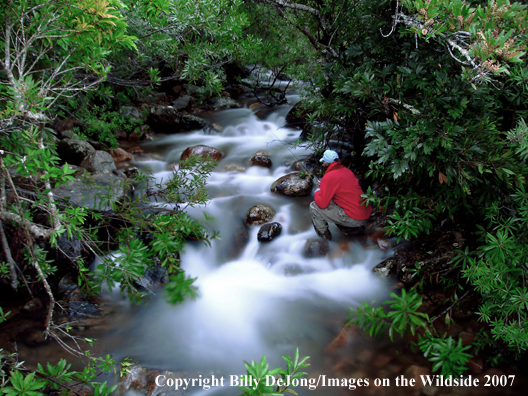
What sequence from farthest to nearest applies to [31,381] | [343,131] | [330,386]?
[343,131]
[330,386]
[31,381]

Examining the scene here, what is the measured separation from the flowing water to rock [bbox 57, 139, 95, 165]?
107 inches

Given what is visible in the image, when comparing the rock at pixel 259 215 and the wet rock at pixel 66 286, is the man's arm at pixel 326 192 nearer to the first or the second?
the rock at pixel 259 215

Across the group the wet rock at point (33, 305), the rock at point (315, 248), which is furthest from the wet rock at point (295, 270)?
the wet rock at point (33, 305)

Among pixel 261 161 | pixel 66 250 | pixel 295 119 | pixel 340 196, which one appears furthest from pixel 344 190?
pixel 295 119

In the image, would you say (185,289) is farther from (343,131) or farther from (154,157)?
(154,157)

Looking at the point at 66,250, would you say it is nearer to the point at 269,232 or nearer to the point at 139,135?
the point at 269,232

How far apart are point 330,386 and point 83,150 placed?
6221 millimetres

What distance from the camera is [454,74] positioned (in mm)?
3021

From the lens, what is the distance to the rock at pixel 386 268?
419 centimetres

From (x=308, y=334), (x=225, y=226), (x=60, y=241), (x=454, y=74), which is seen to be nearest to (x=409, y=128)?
(x=454, y=74)

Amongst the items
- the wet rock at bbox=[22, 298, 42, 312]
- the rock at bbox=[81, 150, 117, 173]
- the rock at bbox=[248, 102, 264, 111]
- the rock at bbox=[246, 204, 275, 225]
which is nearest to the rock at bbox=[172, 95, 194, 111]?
the rock at bbox=[248, 102, 264, 111]

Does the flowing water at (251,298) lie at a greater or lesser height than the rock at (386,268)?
lesser

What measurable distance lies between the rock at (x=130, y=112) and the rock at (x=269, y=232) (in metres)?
6.37

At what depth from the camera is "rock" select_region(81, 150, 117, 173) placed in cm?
583
